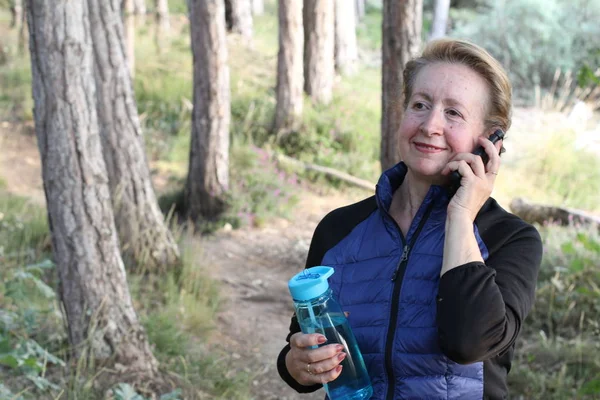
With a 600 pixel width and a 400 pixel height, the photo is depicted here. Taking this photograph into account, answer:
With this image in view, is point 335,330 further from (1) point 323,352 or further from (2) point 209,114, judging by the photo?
(2) point 209,114

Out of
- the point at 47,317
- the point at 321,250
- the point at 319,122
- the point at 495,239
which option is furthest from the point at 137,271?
the point at 319,122

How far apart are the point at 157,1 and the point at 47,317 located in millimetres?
13328

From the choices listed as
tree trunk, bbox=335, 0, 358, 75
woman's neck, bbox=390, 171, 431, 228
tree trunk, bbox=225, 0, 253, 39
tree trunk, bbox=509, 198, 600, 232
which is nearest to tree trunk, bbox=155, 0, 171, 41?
tree trunk, bbox=225, 0, 253, 39

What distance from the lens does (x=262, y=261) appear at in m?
8.16

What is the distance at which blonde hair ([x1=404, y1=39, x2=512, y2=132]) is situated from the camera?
7.32 feet

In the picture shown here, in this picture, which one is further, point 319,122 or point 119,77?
point 319,122

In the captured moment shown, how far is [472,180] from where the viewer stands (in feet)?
6.88

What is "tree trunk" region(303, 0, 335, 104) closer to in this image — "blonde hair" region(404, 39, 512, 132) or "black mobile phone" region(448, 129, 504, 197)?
"blonde hair" region(404, 39, 512, 132)

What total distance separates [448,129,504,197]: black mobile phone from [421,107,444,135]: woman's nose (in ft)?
0.41

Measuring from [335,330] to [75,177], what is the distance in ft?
8.60

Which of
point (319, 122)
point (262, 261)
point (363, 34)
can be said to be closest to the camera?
point (262, 261)

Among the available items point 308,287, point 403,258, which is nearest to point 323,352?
point 308,287

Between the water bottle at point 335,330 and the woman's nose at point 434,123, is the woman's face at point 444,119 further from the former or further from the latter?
the water bottle at point 335,330

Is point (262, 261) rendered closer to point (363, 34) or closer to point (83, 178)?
point (83, 178)
